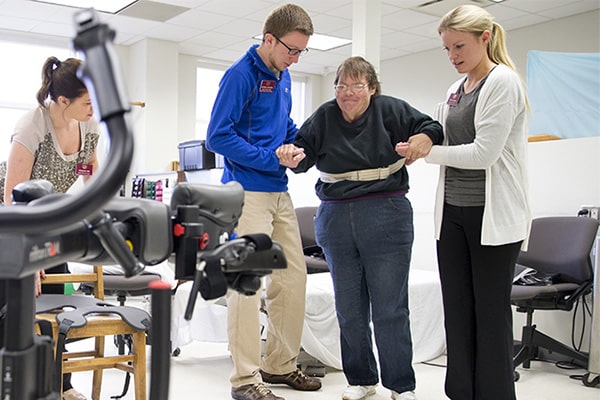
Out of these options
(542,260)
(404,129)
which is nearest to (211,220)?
(404,129)

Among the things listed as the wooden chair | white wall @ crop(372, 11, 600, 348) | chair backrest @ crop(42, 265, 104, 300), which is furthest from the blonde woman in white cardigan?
white wall @ crop(372, 11, 600, 348)

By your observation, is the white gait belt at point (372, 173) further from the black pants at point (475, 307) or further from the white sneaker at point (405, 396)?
the white sneaker at point (405, 396)

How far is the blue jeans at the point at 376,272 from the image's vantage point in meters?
2.27

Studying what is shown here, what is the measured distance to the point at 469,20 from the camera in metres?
1.92

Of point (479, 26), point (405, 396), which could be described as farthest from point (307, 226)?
point (479, 26)

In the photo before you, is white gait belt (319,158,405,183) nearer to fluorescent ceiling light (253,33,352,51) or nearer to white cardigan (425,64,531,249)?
white cardigan (425,64,531,249)

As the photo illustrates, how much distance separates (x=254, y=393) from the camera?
2.29 metres

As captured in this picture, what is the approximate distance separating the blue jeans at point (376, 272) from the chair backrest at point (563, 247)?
1337 millimetres

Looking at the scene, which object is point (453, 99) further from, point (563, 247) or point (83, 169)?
point (563, 247)

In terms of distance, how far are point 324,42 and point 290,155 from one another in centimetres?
519

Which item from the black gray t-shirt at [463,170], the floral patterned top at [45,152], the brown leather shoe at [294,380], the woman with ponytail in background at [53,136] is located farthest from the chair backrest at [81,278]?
the black gray t-shirt at [463,170]

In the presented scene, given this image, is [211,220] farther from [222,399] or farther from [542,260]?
[542,260]

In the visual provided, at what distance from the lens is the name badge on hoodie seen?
2.35 metres

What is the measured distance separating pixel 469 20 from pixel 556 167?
204 centimetres
